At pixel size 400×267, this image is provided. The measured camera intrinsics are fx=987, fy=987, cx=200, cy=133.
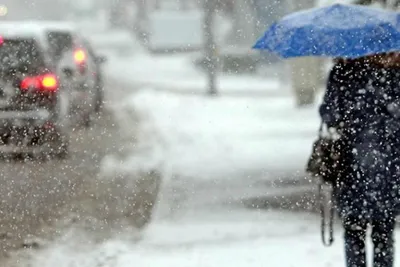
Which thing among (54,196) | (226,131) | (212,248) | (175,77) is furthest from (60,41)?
(175,77)

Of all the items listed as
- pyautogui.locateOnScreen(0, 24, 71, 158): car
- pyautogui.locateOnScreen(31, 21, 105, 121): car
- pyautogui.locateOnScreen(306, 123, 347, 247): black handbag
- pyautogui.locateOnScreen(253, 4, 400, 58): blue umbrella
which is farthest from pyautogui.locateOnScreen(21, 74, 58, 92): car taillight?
pyautogui.locateOnScreen(306, 123, 347, 247): black handbag

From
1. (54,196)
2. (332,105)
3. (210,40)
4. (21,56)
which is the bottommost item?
(210,40)

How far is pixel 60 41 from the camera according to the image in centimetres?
1345

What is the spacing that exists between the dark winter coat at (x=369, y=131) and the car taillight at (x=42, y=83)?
570cm

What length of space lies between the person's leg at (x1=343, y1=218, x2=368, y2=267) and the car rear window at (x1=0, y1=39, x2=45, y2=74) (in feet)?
19.0

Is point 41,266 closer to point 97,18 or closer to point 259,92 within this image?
point 259,92

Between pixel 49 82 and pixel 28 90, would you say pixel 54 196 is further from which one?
pixel 49 82

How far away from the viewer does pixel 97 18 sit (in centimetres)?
7106

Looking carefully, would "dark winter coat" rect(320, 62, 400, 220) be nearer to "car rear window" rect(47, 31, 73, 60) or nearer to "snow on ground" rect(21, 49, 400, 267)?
"snow on ground" rect(21, 49, 400, 267)

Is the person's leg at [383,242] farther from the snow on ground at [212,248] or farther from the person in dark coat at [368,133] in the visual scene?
the snow on ground at [212,248]

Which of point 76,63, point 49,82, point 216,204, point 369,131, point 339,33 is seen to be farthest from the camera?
point 76,63

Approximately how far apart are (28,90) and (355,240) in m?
5.72

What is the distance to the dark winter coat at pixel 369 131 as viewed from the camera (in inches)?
194

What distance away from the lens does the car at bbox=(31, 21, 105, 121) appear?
1311 cm
